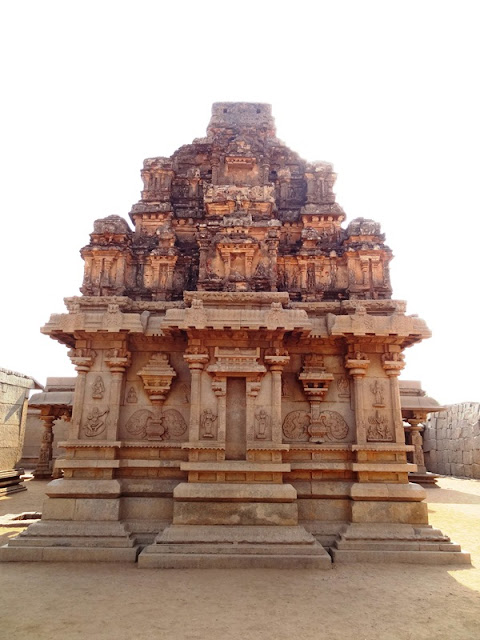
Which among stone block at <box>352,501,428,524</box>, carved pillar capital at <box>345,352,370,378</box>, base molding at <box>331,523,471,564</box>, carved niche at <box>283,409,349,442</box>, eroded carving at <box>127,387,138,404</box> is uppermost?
carved pillar capital at <box>345,352,370,378</box>

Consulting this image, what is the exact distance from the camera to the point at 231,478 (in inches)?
326

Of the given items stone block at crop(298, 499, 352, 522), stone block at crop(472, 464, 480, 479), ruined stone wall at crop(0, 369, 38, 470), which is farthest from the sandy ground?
stone block at crop(472, 464, 480, 479)

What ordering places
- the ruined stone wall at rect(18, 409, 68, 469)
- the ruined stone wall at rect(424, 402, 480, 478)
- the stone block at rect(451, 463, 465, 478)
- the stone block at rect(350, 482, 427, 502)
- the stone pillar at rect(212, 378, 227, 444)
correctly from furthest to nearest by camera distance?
the ruined stone wall at rect(18, 409, 68, 469), the stone block at rect(451, 463, 465, 478), the ruined stone wall at rect(424, 402, 480, 478), the stone pillar at rect(212, 378, 227, 444), the stone block at rect(350, 482, 427, 502)

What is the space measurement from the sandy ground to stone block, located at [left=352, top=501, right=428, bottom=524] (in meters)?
0.91

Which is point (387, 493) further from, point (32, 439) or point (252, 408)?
point (32, 439)

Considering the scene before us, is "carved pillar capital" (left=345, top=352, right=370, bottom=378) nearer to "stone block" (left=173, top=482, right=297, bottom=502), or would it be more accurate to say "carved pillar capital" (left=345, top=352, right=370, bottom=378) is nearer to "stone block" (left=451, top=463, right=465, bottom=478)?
"stone block" (left=173, top=482, right=297, bottom=502)

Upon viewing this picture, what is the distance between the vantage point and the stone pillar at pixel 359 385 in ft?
28.7

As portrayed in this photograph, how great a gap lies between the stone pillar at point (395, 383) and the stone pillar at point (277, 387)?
2145mm

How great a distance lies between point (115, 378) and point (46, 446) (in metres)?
14.5

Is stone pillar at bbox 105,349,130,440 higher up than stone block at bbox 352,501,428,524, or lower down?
higher up

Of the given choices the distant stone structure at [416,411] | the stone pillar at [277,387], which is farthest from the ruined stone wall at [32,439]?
the stone pillar at [277,387]

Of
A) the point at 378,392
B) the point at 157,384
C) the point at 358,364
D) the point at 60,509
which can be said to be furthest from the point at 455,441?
the point at 60,509

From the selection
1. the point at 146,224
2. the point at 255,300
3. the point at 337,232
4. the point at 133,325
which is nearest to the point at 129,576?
the point at 133,325

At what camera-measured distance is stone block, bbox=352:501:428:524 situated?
8242mm
